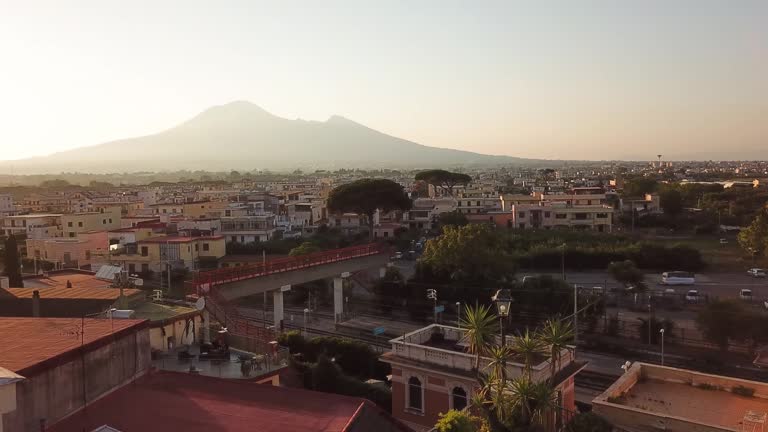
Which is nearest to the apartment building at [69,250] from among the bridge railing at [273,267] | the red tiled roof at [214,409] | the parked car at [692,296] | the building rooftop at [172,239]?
the building rooftop at [172,239]

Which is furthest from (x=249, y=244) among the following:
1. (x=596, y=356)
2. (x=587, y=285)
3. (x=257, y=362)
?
(x=257, y=362)

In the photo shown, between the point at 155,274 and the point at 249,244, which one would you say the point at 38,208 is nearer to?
the point at 249,244

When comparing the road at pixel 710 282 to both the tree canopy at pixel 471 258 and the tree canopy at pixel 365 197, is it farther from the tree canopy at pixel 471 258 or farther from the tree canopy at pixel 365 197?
the tree canopy at pixel 365 197

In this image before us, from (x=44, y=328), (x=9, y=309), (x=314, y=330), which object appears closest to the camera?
(x=44, y=328)

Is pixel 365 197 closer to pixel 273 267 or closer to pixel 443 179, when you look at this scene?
pixel 273 267

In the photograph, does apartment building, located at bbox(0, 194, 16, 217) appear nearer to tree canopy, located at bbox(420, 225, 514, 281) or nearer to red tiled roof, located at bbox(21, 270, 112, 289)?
red tiled roof, located at bbox(21, 270, 112, 289)

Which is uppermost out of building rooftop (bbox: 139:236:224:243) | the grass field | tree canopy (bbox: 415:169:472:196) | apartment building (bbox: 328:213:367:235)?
tree canopy (bbox: 415:169:472:196)

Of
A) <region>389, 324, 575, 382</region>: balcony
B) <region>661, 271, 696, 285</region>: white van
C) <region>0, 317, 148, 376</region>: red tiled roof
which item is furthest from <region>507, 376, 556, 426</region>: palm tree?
<region>661, 271, 696, 285</region>: white van
